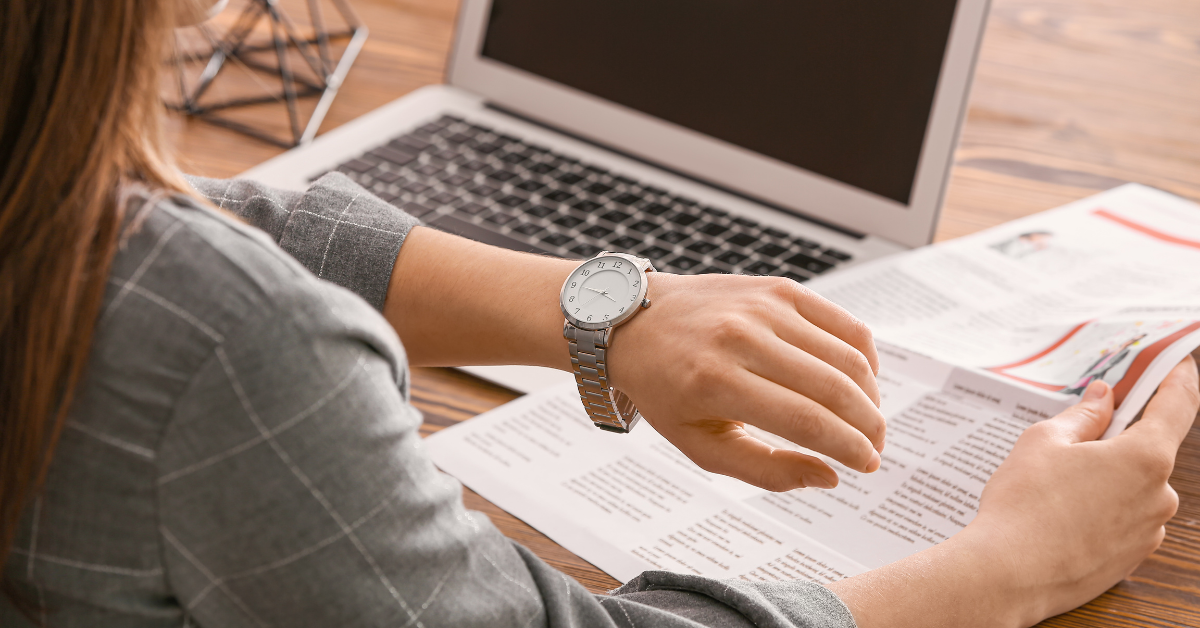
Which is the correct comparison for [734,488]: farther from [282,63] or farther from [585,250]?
[282,63]

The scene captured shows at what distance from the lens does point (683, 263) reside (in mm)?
854

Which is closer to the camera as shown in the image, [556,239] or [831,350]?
[831,350]

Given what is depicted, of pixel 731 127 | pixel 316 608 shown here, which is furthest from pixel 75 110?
pixel 731 127

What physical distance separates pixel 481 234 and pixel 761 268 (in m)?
0.25

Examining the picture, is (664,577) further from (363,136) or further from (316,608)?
(363,136)

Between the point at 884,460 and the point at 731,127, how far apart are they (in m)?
0.41

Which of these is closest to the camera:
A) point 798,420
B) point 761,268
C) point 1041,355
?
point 798,420

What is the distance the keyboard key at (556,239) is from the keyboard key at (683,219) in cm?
11

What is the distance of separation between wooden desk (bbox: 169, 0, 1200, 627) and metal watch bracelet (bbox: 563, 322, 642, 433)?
0.51ft

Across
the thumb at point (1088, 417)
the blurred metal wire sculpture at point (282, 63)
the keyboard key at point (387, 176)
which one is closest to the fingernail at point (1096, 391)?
the thumb at point (1088, 417)

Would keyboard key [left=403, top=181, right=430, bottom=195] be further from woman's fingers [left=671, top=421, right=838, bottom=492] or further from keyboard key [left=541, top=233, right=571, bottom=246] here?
woman's fingers [left=671, top=421, right=838, bottom=492]

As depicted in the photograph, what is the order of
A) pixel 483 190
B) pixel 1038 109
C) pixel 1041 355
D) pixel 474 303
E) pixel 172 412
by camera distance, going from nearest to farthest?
pixel 172 412, pixel 474 303, pixel 1041 355, pixel 483 190, pixel 1038 109

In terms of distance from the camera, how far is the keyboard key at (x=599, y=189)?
3.14ft

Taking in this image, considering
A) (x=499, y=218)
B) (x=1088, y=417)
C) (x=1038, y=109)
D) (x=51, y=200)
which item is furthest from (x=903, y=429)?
(x=1038, y=109)
